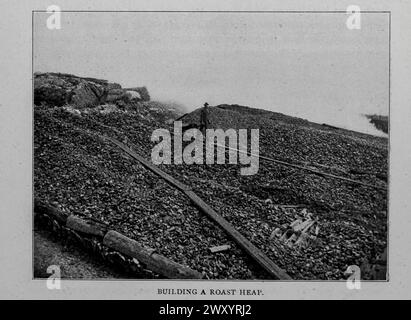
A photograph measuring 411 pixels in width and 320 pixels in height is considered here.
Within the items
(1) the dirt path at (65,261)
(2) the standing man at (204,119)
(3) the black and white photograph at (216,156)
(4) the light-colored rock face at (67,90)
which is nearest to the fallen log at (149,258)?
(3) the black and white photograph at (216,156)

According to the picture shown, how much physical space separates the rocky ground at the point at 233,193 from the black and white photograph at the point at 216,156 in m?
0.02

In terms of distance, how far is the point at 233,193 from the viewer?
5613 millimetres

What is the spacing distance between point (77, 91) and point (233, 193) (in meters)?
2.43

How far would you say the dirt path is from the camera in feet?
17.3

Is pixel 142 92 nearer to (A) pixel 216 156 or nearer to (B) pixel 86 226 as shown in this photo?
(A) pixel 216 156

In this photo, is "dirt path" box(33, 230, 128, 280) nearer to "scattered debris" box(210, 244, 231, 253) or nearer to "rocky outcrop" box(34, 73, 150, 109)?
"scattered debris" box(210, 244, 231, 253)

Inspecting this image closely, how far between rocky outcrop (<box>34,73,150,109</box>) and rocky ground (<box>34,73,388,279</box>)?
96 mm

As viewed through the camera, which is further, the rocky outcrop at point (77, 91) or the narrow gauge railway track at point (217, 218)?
the rocky outcrop at point (77, 91)

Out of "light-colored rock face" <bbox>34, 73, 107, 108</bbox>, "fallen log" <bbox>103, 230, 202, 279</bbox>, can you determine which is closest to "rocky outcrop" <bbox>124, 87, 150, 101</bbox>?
"light-colored rock face" <bbox>34, 73, 107, 108</bbox>

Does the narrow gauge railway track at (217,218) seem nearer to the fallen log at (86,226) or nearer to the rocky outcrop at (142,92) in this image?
the rocky outcrop at (142,92)

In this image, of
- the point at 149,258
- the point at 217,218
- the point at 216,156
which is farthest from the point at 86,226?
the point at 216,156

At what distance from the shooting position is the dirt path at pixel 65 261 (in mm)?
5266

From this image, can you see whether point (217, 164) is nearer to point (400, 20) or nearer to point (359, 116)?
point (359, 116)
